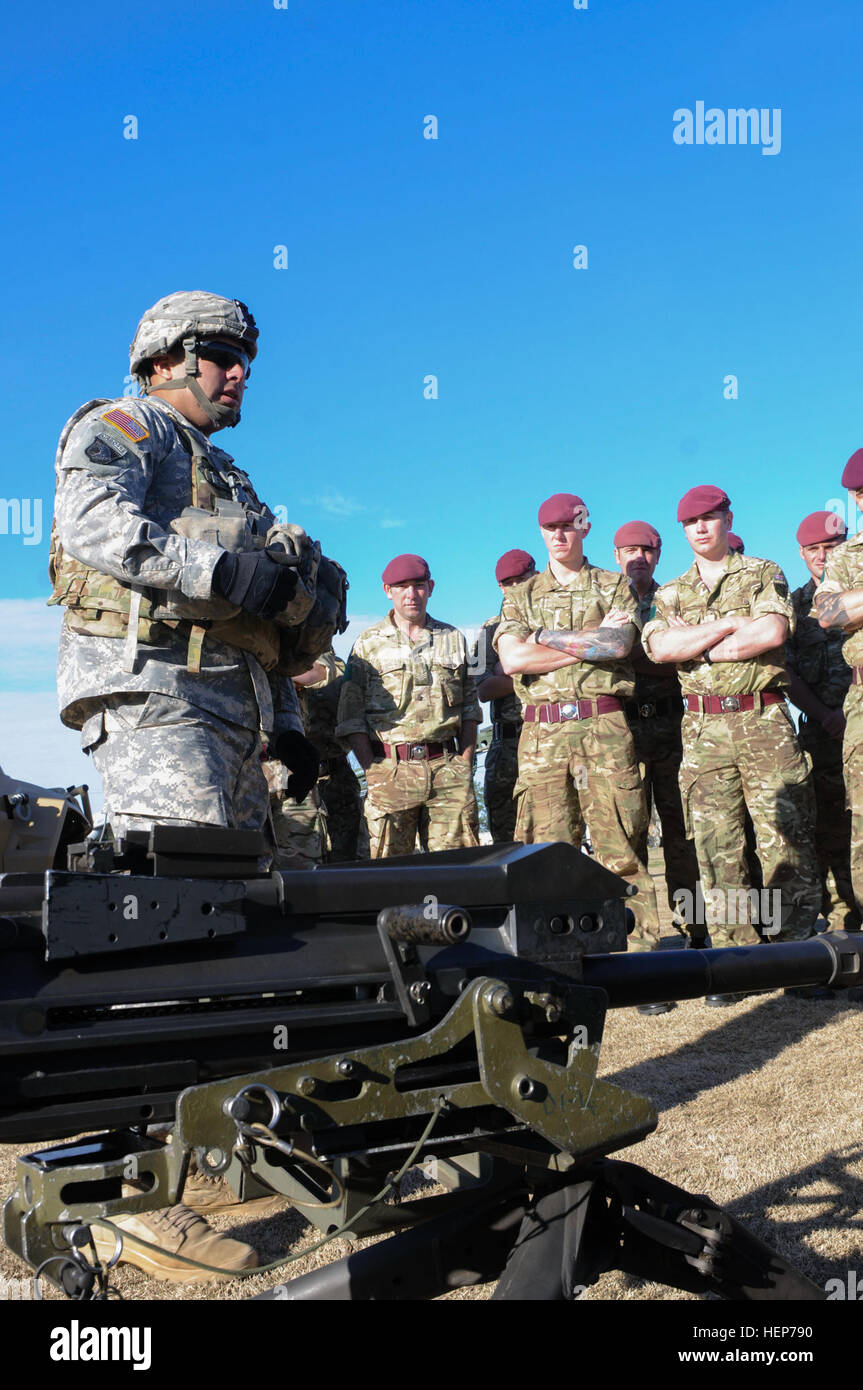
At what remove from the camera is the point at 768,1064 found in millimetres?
5234

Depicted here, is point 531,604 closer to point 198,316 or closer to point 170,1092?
point 198,316

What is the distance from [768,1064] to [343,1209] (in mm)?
3716

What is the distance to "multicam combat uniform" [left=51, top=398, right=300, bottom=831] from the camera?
3.37 meters

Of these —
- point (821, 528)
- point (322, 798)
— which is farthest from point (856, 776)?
point (322, 798)

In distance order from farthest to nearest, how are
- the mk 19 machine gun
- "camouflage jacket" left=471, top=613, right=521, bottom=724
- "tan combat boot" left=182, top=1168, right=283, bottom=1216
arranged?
"camouflage jacket" left=471, top=613, right=521, bottom=724, "tan combat boot" left=182, top=1168, right=283, bottom=1216, the mk 19 machine gun

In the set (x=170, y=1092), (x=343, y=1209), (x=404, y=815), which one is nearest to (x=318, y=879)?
(x=170, y=1092)

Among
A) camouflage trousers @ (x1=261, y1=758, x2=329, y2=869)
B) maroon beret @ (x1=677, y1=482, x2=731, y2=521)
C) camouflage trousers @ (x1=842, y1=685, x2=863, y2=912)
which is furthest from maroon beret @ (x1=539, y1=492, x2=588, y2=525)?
camouflage trousers @ (x1=261, y1=758, x2=329, y2=869)

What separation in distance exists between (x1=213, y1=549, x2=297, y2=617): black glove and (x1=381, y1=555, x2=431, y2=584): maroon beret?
5149mm

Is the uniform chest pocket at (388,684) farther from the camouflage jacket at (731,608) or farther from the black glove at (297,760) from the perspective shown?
the black glove at (297,760)

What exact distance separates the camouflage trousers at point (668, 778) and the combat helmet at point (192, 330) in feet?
15.7

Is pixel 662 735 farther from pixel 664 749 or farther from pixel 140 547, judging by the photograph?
pixel 140 547

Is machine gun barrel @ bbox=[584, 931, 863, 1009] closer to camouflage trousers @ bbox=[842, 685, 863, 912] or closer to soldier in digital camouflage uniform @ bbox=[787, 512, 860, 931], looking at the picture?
camouflage trousers @ bbox=[842, 685, 863, 912]

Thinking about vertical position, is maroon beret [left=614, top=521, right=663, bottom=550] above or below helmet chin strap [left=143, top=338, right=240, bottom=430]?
above

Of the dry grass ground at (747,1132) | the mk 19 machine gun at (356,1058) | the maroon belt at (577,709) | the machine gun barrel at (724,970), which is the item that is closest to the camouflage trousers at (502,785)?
the maroon belt at (577,709)
